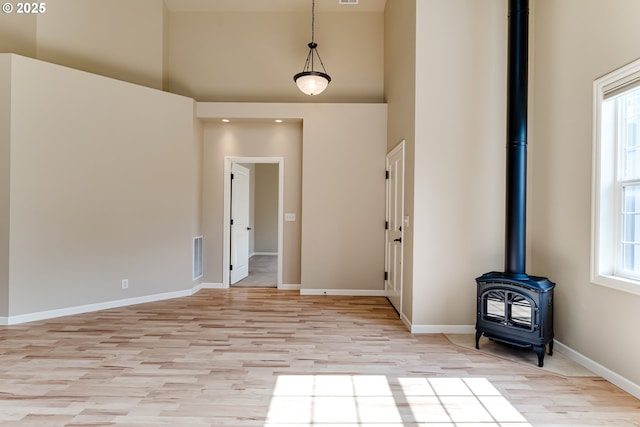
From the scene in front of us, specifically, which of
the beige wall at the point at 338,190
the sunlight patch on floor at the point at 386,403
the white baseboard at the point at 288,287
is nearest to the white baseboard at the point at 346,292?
the beige wall at the point at 338,190

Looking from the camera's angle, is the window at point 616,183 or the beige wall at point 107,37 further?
the beige wall at point 107,37

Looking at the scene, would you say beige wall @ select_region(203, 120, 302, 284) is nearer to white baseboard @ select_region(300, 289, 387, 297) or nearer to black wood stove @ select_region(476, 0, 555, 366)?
white baseboard @ select_region(300, 289, 387, 297)

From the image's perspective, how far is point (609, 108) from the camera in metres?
2.72

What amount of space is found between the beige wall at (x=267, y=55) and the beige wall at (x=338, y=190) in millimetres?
493

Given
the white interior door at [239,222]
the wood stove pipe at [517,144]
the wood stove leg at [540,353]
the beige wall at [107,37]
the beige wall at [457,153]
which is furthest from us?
the white interior door at [239,222]

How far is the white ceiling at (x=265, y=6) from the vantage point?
18.3 feet

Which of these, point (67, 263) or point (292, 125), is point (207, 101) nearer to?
point (292, 125)

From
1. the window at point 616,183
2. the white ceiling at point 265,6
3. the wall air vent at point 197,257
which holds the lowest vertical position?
the wall air vent at point 197,257

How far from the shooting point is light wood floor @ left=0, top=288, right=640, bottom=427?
218 centimetres

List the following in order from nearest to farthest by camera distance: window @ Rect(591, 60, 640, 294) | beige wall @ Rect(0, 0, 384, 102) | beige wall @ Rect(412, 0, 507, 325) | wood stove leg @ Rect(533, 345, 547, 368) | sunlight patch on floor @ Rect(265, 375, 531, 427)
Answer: sunlight patch on floor @ Rect(265, 375, 531, 427)
window @ Rect(591, 60, 640, 294)
wood stove leg @ Rect(533, 345, 547, 368)
beige wall @ Rect(412, 0, 507, 325)
beige wall @ Rect(0, 0, 384, 102)

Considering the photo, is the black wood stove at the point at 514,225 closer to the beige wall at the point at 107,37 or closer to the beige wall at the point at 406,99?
the beige wall at the point at 406,99

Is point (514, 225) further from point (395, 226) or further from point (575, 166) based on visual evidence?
point (395, 226)

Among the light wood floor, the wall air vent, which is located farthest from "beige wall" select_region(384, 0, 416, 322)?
the wall air vent

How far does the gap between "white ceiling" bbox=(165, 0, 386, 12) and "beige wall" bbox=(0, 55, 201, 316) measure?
1.72m
